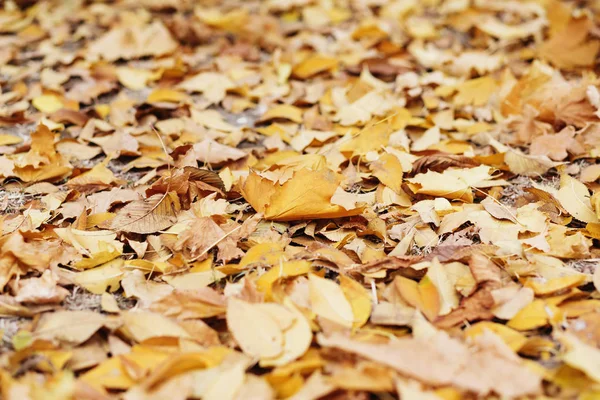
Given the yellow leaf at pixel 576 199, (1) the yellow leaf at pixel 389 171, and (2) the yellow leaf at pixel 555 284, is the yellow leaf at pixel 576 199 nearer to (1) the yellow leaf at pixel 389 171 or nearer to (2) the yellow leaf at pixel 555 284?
(2) the yellow leaf at pixel 555 284

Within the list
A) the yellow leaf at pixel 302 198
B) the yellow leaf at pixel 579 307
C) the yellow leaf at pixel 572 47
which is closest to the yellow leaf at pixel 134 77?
the yellow leaf at pixel 302 198

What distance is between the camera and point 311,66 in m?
2.08

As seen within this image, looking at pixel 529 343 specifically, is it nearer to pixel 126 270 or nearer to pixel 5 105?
pixel 126 270

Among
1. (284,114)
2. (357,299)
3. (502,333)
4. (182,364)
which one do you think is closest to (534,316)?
(502,333)

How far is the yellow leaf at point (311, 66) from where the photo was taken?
2.08 meters

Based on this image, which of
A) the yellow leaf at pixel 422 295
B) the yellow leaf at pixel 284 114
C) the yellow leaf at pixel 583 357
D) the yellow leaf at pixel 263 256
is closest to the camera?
the yellow leaf at pixel 583 357

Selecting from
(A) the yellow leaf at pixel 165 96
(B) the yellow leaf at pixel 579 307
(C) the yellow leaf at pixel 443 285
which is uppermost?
(A) the yellow leaf at pixel 165 96

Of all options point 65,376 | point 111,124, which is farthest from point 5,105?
point 65,376

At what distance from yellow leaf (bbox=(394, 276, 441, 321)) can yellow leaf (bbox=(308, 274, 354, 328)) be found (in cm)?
11

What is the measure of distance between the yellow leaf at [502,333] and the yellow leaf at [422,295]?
0.23 ft

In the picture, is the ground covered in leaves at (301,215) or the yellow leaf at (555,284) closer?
the ground covered in leaves at (301,215)

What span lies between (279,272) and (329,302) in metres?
0.12

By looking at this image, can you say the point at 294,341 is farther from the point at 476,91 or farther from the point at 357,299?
the point at 476,91

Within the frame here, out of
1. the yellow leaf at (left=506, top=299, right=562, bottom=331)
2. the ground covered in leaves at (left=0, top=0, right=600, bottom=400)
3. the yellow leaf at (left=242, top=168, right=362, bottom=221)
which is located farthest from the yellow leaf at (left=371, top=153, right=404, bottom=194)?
the yellow leaf at (left=506, top=299, right=562, bottom=331)
